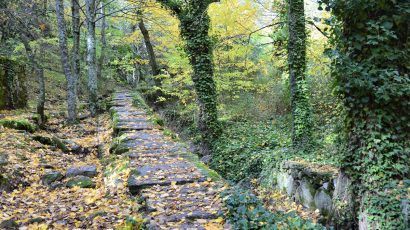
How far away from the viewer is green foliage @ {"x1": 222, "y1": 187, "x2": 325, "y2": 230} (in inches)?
143

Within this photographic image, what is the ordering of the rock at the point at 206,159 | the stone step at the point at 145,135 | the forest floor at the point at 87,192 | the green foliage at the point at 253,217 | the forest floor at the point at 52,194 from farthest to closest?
1. the rock at the point at 206,159
2. the stone step at the point at 145,135
3. the forest floor at the point at 52,194
4. the forest floor at the point at 87,192
5. the green foliage at the point at 253,217

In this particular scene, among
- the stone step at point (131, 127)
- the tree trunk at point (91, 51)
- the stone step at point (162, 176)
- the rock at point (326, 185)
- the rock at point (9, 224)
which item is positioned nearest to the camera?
the rock at point (9, 224)

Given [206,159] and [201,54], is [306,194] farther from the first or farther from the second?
[201,54]

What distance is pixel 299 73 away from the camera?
8922 millimetres

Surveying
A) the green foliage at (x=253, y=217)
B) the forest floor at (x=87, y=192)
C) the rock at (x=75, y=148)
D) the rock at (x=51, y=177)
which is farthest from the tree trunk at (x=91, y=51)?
the green foliage at (x=253, y=217)

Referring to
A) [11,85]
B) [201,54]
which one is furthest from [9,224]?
[11,85]

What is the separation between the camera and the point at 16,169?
586cm

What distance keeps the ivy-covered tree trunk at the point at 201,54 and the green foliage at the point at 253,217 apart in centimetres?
608

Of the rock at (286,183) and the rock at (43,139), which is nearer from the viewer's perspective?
the rock at (286,183)

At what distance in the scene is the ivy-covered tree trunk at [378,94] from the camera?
4.54m

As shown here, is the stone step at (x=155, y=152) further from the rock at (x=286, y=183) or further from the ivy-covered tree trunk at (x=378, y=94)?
the ivy-covered tree trunk at (x=378, y=94)

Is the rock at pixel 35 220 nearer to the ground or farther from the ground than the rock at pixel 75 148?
nearer to the ground

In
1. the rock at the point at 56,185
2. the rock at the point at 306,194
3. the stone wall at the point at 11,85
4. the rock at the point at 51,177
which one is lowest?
the rock at the point at 306,194

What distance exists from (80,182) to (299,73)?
6006 millimetres
